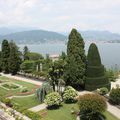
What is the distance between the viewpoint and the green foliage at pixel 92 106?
27.7 m

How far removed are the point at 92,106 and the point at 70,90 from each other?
609 cm

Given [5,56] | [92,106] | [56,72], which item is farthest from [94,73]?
[5,56]

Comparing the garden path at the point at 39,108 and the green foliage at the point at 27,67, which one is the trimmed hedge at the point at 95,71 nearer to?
the garden path at the point at 39,108

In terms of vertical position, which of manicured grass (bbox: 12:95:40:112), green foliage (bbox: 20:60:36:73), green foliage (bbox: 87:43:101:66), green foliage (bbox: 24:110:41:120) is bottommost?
manicured grass (bbox: 12:95:40:112)

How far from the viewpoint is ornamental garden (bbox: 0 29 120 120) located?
28.7 m

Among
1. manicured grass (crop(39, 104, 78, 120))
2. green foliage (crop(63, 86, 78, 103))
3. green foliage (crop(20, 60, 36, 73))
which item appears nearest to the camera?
manicured grass (crop(39, 104, 78, 120))

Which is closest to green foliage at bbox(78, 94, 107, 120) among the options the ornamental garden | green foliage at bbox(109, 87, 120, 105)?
the ornamental garden

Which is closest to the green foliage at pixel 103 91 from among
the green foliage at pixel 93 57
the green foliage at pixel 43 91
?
the green foliage at pixel 93 57

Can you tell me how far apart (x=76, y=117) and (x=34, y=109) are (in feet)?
17.9

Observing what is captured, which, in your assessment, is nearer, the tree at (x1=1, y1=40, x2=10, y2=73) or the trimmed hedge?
the trimmed hedge

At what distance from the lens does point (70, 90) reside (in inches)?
1312

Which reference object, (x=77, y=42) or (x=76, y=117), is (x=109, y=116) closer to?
(x=76, y=117)

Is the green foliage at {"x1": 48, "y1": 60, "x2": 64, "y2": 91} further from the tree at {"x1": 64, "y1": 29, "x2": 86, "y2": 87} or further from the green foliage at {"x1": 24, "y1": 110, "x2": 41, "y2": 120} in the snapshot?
the green foliage at {"x1": 24, "y1": 110, "x2": 41, "y2": 120}

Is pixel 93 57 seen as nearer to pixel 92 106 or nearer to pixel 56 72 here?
pixel 56 72
